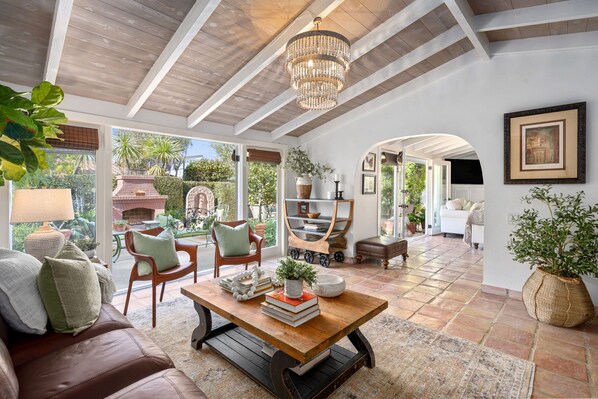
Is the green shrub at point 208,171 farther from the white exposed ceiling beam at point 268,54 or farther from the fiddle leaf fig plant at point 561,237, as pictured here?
the fiddle leaf fig plant at point 561,237

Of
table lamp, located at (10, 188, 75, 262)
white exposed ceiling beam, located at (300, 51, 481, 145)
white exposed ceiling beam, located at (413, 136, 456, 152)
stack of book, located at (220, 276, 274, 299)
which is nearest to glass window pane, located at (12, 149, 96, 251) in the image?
table lamp, located at (10, 188, 75, 262)

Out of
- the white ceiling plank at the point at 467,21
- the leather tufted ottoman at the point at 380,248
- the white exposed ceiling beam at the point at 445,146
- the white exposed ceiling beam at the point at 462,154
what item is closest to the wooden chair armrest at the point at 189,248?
the leather tufted ottoman at the point at 380,248

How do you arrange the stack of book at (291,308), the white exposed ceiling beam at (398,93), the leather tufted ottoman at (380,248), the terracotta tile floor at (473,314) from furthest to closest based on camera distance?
the leather tufted ottoman at (380,248), the white exposed ceiling beam at (398,93), the terracotta tile floor at (473,314), the stack of book at (291,308)

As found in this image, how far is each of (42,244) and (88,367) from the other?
5.64ft

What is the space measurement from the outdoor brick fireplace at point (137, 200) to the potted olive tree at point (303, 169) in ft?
7.10

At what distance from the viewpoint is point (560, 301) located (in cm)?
271

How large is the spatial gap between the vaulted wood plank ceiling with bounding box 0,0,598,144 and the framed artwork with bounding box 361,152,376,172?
166 cm

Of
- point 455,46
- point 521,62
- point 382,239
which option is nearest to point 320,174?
point 382,239

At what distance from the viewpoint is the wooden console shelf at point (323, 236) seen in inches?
187

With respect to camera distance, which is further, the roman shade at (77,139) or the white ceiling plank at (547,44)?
the roman shade at (77,139)

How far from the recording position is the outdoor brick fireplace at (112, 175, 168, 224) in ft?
13.7

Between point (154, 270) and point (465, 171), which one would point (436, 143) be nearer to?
point (465, 171)

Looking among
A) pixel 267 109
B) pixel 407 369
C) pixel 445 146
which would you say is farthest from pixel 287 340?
pixel 445 146

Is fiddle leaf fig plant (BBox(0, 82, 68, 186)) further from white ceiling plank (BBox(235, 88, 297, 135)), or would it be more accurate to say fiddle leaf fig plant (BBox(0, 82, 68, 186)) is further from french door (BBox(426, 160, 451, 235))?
french door (BBox(426, 160, 451, 235))
